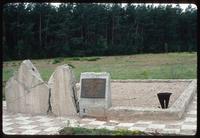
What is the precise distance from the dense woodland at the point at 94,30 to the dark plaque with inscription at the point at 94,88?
25.4 m

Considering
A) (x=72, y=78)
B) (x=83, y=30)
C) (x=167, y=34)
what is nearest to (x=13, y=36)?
(x=83, y=30)

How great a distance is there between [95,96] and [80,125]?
1.02 m

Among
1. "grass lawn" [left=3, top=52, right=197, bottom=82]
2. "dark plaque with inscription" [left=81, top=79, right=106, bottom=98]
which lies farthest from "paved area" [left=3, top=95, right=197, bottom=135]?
"grass lawn" [left=3, top=52, right=197, bottom=82]

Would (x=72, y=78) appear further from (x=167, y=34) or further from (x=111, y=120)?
(x=167, y=34)

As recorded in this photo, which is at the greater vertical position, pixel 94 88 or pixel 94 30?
pixel 94 30

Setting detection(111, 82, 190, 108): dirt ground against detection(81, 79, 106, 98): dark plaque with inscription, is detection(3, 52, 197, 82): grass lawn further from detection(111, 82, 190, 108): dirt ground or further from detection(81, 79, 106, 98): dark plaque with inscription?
detection(81, 79, 106, 98): dark plaque with inscription

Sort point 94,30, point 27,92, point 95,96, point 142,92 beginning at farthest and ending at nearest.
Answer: point 94,30 < point 142,92 < point 27,92 < point 95,96

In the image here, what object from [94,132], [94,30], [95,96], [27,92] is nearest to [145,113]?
[95,96]

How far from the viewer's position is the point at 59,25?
3797 centimetres

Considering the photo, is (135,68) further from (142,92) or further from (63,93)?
(63,93)

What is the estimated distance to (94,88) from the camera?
343 inches

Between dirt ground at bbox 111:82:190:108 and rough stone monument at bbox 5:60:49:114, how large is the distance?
6.70 ft

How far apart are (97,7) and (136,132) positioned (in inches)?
1396

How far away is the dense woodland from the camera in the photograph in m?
35.8
